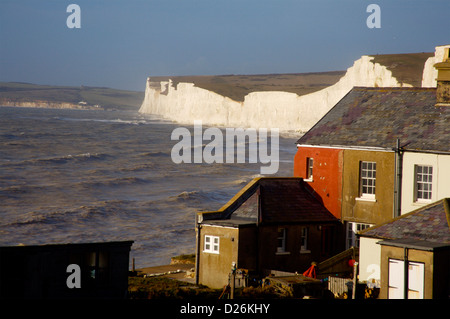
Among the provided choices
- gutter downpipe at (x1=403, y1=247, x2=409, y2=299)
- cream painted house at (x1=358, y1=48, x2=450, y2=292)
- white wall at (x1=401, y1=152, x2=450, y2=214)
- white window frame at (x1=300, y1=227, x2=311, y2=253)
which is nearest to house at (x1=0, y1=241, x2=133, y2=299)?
gutter downpipe at (x1=403, y1=247, x2=409, y2=299)

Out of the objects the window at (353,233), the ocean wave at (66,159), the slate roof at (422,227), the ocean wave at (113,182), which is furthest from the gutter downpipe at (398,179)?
the ocean wave at (66,159)

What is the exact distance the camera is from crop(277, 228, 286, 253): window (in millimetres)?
27484

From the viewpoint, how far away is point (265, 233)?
27.0 metres

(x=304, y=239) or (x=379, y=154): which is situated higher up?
(x=379, y=154)

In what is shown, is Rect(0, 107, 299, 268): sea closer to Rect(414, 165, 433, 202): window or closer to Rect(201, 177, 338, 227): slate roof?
Rect(201, 177, 338, 227): slate roof

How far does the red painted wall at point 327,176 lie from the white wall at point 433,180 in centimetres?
298

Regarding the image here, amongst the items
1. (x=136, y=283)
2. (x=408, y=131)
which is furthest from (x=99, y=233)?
(x=408, y=131)

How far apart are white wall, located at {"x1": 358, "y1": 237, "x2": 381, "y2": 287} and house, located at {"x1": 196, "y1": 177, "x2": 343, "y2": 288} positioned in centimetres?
363

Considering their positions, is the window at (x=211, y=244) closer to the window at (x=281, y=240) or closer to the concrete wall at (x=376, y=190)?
the window at (x=281, y=240)

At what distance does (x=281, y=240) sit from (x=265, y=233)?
3.26 ft

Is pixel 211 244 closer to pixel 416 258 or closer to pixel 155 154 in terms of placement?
pixel 416 258

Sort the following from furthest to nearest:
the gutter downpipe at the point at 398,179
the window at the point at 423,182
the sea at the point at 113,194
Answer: the sea at the point at 113,194 < the gutter downpipe at the point at 398,179 < the window at the point at 423,182

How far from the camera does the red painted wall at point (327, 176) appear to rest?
2862 centimetres

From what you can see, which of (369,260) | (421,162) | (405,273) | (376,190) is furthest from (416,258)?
(376,190)
